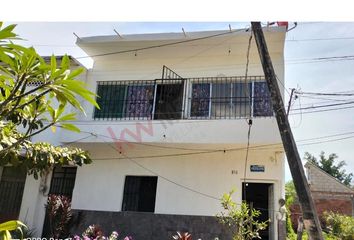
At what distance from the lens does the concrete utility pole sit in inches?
189

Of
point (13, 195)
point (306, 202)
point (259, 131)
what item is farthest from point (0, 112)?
point (13, 195)

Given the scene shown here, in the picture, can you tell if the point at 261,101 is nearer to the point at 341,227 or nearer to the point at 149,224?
the point at 149,224

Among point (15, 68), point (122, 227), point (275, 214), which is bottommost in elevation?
point (122, 227)

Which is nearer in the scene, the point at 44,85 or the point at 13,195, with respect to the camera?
the point at 44,85

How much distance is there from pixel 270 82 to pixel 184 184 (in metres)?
5.19

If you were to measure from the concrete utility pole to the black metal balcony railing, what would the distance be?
13.4 ft

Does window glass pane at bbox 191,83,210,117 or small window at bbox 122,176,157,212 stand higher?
window glass pane at bbox 191,83,210,117

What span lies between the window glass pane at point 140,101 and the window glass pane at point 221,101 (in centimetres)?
194

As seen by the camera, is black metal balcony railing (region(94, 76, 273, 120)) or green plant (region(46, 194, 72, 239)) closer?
green plant (region(46, 194, 72, 239))

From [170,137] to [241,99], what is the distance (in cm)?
233

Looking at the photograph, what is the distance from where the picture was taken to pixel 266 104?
969 centimetres

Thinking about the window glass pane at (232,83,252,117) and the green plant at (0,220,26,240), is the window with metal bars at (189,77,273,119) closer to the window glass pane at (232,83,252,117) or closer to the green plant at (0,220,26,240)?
the window glass pane at (232,83,252,117)

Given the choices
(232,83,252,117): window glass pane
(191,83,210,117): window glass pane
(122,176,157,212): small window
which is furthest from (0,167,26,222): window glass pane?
(232,83,252,117): window glass pane

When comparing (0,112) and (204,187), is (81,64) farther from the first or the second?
(0,112)
